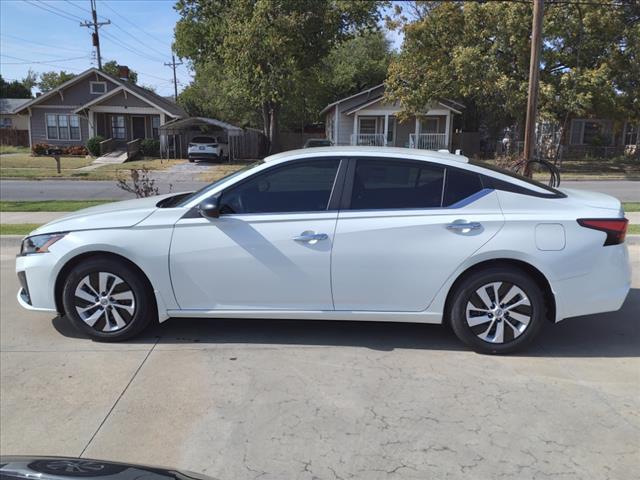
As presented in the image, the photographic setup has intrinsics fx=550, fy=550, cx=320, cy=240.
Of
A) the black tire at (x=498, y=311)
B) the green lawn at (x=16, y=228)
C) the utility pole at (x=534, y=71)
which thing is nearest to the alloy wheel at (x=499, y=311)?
the black tire at (x=498, y=311)

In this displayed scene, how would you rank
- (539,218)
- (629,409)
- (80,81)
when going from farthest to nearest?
(80,81), (539,218), (629,409)

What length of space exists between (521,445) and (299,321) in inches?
97.2

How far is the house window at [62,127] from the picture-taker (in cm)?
4000

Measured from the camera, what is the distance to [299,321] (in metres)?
5.15

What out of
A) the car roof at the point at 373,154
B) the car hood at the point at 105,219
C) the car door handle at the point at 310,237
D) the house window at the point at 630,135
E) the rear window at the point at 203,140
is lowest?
the car door handle at the point at 310,237

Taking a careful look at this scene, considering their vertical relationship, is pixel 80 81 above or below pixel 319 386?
above

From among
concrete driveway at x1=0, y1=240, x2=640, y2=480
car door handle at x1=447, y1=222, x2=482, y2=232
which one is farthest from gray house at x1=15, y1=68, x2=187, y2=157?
car door handle at x1=447, y1=222, x2=482, y2=232

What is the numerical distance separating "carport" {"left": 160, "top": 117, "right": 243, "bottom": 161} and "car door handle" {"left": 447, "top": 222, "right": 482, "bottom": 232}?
31.3 metres

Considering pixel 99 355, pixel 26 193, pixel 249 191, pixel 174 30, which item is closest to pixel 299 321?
pixel 249 191

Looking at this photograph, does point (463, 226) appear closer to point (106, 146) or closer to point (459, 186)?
point (459, 186)

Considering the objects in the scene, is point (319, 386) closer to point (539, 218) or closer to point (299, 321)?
point (299, 321)

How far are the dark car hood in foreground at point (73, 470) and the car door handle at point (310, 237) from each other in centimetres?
261

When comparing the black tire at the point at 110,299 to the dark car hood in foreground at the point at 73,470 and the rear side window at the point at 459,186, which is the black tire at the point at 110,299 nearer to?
the rear side window at the point at 459,186

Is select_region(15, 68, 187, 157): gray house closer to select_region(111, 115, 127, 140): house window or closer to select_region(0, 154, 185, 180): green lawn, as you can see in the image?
select_region(111, 115, 127, 140): house window
